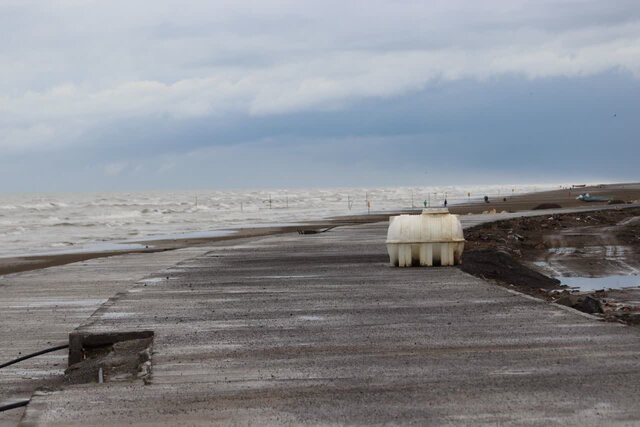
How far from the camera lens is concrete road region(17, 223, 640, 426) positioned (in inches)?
287

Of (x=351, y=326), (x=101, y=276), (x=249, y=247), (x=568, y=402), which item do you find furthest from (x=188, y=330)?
(x=249, y=247)

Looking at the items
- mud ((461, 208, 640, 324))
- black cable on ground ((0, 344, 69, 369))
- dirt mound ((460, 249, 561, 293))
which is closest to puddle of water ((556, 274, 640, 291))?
mud ((461, 208, 640, 324))

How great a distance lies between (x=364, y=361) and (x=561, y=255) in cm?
1732

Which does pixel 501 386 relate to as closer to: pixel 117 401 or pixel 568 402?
pixel 568 402

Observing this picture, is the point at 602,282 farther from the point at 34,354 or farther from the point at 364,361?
the point at 34,354

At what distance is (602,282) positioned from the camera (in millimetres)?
19859

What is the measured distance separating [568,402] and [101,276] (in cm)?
1530

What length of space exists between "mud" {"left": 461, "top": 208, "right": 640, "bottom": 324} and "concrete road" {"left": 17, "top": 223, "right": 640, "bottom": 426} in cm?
187

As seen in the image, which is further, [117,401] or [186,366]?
[186,366]

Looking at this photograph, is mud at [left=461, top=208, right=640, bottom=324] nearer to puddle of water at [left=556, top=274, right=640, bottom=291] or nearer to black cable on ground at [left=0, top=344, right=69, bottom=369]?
puddle of water at [left=556, top=274, right=640, bottom=291]

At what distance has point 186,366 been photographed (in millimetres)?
9039

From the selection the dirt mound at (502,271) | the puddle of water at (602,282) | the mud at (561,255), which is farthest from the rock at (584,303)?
the puddle of water at (602,282)

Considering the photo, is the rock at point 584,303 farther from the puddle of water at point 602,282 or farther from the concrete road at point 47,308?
the concrete road at point 47,308

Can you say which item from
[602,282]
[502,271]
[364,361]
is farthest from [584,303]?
[602,282]
